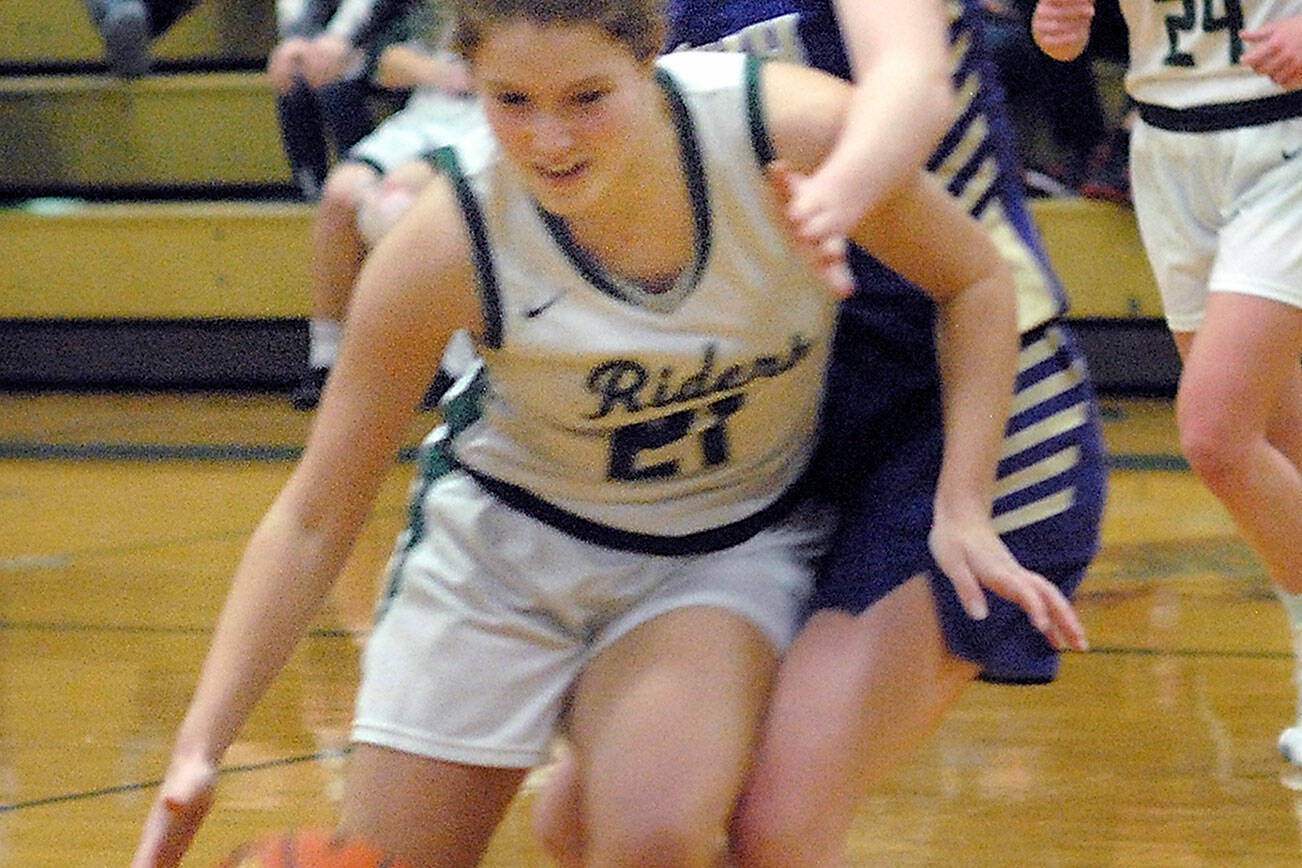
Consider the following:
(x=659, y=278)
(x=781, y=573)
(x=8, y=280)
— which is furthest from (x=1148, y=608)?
(x=8, y=280)

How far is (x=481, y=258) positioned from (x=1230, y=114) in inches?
56.6

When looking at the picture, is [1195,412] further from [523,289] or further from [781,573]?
[523,289]

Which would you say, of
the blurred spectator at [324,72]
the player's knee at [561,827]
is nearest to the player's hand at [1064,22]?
the player's knee at [561,827]

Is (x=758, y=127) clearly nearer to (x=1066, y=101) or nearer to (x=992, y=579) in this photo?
(x=992, y=579)

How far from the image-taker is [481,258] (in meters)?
1.69

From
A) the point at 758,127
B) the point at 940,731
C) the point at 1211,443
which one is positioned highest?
the point at 758,127

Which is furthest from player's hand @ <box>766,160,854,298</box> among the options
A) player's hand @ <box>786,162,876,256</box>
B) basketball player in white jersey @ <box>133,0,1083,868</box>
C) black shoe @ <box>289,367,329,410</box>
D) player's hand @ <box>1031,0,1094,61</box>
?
black shoe @ <box>289,367,329,410</box>

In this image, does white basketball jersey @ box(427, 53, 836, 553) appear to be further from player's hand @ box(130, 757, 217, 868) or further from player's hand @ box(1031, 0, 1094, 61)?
player's hand @ box(1031, 0, 1094, 61)

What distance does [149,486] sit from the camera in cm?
482

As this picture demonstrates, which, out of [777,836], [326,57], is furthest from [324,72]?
[777,836]

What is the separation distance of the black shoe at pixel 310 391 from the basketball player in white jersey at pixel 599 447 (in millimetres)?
3733

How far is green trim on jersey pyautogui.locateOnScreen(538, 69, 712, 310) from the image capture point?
1700 millimetres

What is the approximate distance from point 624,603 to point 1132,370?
4.07 meters

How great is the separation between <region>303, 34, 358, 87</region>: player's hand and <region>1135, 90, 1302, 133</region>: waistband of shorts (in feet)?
10.4
